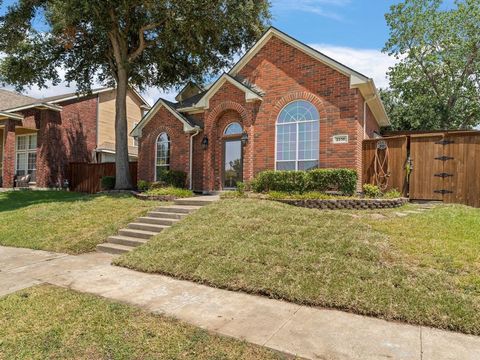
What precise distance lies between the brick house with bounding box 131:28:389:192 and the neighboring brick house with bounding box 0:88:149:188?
8.95 metres

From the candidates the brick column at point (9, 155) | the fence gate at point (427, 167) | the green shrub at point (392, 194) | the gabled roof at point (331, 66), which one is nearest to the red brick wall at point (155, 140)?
the gabled roof at point (331, 66)

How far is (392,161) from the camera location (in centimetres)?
1180

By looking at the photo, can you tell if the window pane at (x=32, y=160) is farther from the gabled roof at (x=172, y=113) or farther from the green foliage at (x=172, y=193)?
the green foliage at (x=172, y=193)

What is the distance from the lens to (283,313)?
445cm

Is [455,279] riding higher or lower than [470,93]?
lower

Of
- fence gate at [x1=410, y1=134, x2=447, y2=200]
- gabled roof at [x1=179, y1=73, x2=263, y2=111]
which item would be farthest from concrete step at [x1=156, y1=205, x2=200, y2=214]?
fence gate at [x1=410, y1=134, x2=447, y2=200]

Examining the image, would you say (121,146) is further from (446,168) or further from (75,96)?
(446,168)

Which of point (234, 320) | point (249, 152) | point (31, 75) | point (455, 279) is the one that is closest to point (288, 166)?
point (249, 152)

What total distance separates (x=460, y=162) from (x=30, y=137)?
23533 millimetres

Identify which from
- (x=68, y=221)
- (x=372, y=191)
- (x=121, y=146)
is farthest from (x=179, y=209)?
(x=121, y=146)

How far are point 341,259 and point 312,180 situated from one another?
18.4 ft

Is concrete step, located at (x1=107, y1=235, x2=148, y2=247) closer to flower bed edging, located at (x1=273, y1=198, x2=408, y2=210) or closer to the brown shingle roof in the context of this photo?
flower bed edging, located at (x1=273, y1=198, x2=408, y2=210)

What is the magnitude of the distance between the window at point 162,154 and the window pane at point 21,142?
37.6ft

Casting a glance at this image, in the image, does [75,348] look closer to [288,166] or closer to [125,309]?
[125,309]
